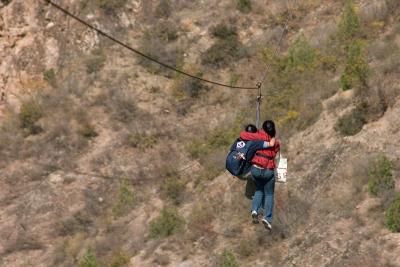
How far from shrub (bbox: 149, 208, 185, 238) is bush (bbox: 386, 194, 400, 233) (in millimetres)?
5626

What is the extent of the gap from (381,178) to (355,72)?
4290 mm

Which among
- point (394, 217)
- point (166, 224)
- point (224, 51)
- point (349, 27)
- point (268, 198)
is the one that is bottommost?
point (166, 224)

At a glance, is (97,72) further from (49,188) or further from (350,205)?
(350,205)

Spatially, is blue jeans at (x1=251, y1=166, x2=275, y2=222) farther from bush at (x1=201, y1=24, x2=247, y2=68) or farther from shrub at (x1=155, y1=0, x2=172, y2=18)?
shrub at (x1=155, y1=0, x2=172, y2=18)

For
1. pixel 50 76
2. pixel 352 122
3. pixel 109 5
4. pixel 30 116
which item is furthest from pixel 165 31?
pixel 352 122

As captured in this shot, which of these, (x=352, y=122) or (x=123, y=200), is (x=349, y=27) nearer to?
(x=352, y=122)

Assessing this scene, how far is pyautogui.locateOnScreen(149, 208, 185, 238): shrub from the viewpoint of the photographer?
17.0 metres

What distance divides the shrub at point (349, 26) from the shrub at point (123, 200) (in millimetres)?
8011

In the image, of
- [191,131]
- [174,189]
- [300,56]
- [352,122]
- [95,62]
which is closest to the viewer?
[352,122]

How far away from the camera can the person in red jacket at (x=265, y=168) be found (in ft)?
37.1

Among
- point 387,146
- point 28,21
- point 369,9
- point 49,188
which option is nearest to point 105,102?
point 49,188

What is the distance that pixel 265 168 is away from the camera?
453 inches

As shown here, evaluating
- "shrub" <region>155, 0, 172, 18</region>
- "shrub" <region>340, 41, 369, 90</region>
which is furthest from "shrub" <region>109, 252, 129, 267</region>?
"shrub" <region>155, 0, 172, 18</region>

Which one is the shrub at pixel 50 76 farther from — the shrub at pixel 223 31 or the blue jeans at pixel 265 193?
the blue jeans at pixel 265 193
